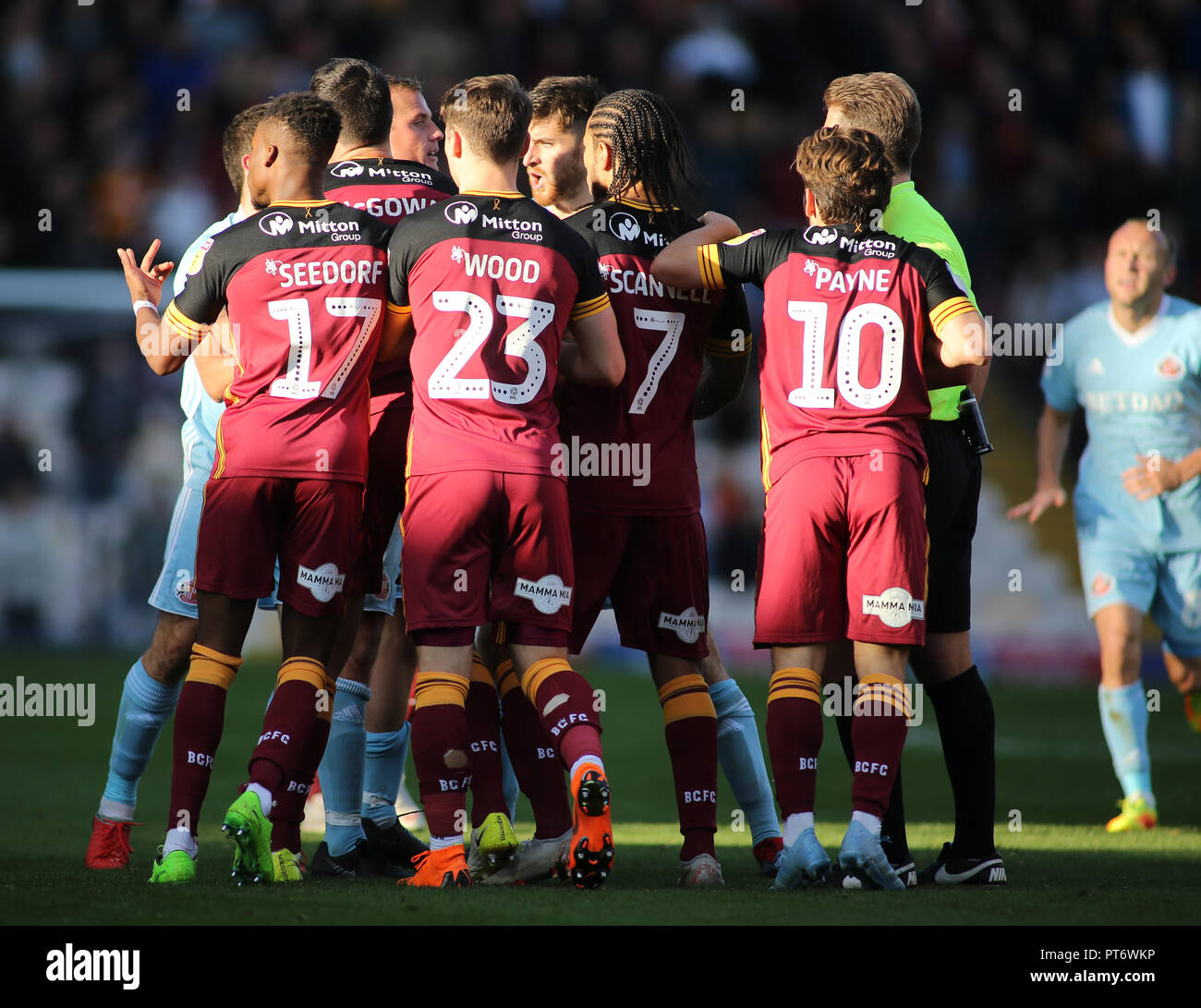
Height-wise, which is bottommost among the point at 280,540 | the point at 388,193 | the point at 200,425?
the point at 280,540

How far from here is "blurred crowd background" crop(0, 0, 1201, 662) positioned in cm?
1313

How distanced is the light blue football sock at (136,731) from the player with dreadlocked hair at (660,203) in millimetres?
1784

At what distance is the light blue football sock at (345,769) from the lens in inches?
193

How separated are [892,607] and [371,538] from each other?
158cm

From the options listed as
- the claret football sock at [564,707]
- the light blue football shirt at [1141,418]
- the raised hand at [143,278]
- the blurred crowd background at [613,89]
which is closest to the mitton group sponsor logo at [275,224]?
the raised hand at [143,278]

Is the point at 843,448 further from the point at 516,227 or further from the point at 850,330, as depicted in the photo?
the point at 516,227

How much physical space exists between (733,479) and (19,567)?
6.09 meters

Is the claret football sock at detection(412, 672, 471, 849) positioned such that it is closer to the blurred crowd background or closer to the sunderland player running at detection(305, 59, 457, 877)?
the sunderland player running at detection(305, 59, 457, 877)

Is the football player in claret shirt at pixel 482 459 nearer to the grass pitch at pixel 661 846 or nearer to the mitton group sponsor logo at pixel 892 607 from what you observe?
the grass pitch at pixel 661 846

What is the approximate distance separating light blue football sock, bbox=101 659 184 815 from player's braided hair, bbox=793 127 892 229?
257cm

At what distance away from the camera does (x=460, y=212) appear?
4332 millimetres

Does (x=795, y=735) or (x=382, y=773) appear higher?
(x=795, y=735)

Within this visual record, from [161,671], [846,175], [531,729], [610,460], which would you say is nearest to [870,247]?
[846,175]
